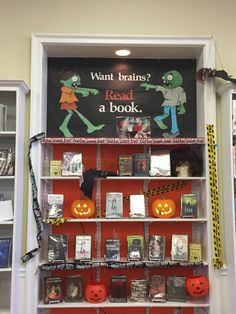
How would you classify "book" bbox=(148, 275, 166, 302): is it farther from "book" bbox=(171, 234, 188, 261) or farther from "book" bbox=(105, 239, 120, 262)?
"book" bbox=(105, 239, 120, 262)

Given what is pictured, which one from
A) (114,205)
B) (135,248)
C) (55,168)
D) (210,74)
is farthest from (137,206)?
(210,74)

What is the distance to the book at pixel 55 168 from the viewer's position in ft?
9.84

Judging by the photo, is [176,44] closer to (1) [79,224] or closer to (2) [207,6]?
(2) [207,6]

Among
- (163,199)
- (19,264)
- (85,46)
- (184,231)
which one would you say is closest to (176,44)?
(85,46)

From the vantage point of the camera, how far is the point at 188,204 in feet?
9.91

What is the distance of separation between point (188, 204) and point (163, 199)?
0.22 metres

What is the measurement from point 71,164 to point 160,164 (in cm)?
77

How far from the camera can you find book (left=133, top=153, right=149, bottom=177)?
3.05 meters

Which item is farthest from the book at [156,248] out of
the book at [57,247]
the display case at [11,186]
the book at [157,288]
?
the display case at [11,186]

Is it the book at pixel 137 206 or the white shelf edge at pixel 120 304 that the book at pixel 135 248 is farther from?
the white shelf edge at pixel 120 304

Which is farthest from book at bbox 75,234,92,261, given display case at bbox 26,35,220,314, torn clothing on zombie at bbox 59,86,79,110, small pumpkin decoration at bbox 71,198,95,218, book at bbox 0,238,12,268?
torn clothing on zombie at bbox 59,86,79,110

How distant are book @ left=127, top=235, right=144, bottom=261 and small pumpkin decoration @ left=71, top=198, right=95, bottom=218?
40 cm

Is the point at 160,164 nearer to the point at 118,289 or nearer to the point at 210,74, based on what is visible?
the point at 210,74

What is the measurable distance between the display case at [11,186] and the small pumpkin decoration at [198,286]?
1403 millimetres
